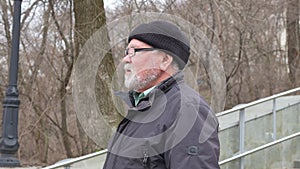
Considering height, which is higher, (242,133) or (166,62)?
(166,62)

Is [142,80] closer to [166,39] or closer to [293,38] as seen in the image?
[166,39]

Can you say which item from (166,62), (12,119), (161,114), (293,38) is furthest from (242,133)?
(293,38)

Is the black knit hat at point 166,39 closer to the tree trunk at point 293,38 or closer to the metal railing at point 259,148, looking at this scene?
the metal railing at point 259,148

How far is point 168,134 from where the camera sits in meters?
2.16

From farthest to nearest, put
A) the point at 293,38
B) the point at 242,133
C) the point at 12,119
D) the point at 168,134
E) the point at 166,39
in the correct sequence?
the point at 293,38
the point at 12,119
the point at 242,133
the point at 166,39
the point at 168,134

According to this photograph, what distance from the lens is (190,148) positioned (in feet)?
6.84

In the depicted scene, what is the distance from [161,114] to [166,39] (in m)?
0.33

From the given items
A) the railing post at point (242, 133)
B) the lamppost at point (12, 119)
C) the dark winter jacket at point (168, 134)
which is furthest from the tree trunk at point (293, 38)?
the dark winter jacket at point (168, 134)

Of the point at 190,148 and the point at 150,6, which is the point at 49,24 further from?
the point at 190,148

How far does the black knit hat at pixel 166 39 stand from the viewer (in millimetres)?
2367

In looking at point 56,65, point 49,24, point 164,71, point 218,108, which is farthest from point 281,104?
point 56,65

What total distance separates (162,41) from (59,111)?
1389cm

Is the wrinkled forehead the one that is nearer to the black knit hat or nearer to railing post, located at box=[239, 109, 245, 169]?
the black knit hat

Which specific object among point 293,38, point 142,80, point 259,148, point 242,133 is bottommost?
point 259,148
